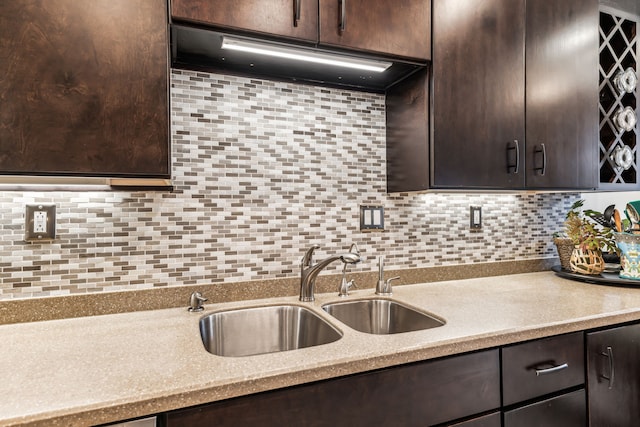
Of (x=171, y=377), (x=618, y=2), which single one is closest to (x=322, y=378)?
(x=171, y=377)

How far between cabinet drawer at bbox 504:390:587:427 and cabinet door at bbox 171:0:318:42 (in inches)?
54.6

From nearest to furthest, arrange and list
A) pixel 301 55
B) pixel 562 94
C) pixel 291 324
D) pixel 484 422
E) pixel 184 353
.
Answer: pixel 184 353, pixel 484 422, pixel 301 55, pixel 291 324, pixel 562 94

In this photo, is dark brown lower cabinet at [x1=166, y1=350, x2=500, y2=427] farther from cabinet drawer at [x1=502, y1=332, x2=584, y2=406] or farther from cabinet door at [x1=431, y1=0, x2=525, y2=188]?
cabinet door at [x1=431, y1=0, x2=525, y2=188]

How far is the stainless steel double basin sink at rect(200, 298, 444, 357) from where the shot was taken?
4.13 feet

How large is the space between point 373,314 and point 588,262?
118cm

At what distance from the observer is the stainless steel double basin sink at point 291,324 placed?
4.13 ft

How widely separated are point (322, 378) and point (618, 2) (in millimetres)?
2421

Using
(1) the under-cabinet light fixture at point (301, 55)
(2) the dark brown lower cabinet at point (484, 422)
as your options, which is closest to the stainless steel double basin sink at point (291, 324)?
(2) the dark brown lower cabinet at point (484, 422)

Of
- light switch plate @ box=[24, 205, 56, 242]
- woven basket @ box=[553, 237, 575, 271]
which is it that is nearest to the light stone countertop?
light switch plate @ box=[24, 205, 56, 242]

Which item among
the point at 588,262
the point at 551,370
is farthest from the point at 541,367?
the point at 588,262

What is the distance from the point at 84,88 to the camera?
94 cm

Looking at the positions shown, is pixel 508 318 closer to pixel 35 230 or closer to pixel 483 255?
pixel 483 255

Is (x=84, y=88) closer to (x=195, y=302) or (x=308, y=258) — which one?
(x=195, y=302)

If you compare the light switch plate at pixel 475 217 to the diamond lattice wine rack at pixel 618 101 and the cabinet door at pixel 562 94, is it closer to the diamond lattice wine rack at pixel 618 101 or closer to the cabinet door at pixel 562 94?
the cabinet door at pixel 562 94
